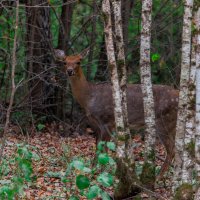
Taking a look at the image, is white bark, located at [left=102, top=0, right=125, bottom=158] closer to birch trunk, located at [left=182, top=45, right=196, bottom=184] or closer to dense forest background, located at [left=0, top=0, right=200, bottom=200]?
dense forest background, located at [left=0, top=0, right=200, bottom=200]

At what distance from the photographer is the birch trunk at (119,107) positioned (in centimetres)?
654

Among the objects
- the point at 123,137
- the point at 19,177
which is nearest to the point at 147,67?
the point at 123,137

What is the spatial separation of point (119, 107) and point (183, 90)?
2.25ft

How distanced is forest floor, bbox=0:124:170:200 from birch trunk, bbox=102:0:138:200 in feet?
0.97

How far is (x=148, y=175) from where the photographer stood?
707 centimetres

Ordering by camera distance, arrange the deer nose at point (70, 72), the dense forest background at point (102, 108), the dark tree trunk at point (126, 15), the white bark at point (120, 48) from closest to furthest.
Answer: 1. the dense forest background at point (102, 108)
2. the white bark at point (120, 48)
3. the deer nose at point (70, 72)
4. the dark tree trunk at point (126, 15)

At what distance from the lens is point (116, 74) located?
6.54 m

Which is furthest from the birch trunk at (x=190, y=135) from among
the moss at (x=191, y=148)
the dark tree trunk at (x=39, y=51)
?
the dark tree trunk at (x=39, y=51)

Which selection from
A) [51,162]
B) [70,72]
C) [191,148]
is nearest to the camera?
[191,148]

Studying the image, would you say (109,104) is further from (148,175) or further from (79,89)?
(148,175)

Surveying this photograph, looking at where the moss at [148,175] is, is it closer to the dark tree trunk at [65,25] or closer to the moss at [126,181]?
the moss at [126,181]

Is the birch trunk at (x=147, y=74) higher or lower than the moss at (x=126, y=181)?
higher

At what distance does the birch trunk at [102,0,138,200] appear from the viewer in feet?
21.4

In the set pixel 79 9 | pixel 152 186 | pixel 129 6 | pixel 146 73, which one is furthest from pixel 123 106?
pixel 79 9
